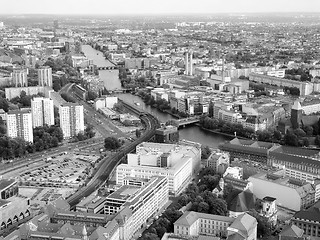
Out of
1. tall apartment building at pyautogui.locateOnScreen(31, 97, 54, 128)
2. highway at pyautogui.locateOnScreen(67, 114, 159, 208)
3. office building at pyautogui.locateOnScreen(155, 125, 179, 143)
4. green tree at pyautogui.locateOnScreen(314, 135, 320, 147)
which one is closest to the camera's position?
highway at pyautogui.locateOnScreen(67, 114, 159, 208)

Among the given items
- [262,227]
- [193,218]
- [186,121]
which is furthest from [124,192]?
[186,121]

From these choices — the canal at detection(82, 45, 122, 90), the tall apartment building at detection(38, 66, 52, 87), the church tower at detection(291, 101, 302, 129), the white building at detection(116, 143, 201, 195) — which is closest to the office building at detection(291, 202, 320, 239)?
the white building at detection(116, 143, 201, 195)

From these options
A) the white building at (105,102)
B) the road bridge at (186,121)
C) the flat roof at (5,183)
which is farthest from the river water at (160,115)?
the flat roof at (5,183)

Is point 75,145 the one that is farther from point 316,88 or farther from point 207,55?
point 207,55

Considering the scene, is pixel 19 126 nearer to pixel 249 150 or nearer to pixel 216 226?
pixel 249 150

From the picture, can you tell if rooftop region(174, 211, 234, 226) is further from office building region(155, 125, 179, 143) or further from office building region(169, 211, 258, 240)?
office building region(155, 125, 179, 143)
